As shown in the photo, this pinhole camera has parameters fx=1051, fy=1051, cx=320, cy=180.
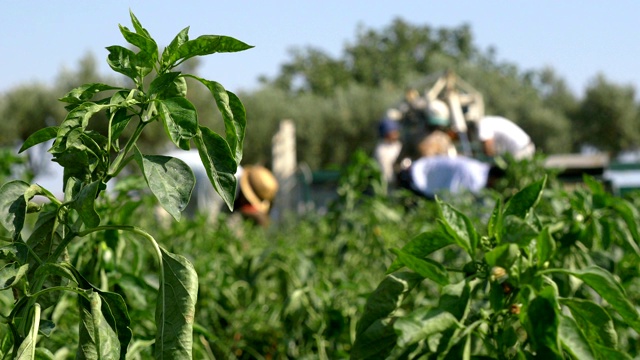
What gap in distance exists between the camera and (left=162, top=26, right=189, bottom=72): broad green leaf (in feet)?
3.81

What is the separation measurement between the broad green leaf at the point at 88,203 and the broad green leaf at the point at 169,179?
5 centimetres

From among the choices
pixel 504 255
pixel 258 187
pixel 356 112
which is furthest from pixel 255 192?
pixel 356 112

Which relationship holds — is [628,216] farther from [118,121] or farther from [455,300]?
[118,121]

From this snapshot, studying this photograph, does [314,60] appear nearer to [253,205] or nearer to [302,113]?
[302,113]

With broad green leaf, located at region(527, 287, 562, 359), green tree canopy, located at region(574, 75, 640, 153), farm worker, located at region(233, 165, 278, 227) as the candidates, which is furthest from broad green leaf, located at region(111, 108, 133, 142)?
green tree canopy, located at region(574, 75, 640, 153)

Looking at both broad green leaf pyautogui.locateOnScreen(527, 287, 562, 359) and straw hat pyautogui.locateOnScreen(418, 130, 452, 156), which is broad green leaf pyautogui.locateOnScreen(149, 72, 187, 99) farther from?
straw hat pyautogui.locateOnScreen(418, 130, 452, 156)

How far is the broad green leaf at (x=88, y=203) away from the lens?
3.37 feet

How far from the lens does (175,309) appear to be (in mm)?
1091

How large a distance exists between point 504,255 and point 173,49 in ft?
1.67

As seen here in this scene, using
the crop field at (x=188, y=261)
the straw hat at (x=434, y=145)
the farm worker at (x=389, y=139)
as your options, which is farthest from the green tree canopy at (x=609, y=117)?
the crop field at (x=188, y=261)

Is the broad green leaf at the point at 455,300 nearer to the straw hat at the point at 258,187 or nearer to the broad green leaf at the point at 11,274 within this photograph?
the broad green leaf at the point at 11,274

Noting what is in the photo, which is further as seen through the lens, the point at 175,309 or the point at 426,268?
the point at 426,268

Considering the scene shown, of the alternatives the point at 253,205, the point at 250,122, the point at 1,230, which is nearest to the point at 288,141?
the point at 253,205

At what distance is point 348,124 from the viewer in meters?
34.8
